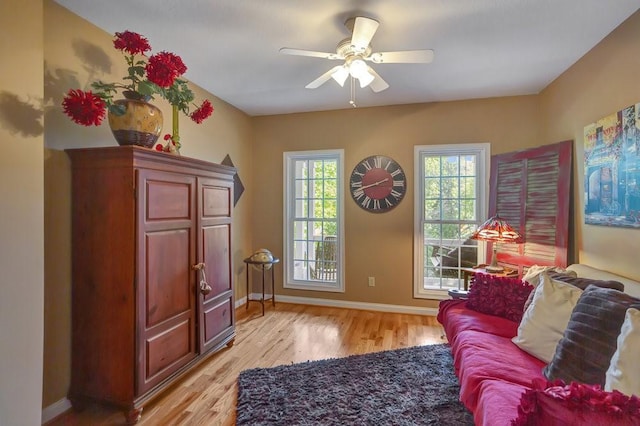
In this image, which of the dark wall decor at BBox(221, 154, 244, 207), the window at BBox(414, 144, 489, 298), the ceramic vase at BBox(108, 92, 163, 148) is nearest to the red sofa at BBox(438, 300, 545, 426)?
the window at BBox(414, 144, 489, 298)

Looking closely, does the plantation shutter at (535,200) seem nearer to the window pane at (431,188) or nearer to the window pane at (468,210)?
the window pane at (468,210)

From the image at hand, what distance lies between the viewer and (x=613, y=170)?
221 cm

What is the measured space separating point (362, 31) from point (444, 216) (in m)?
2.58

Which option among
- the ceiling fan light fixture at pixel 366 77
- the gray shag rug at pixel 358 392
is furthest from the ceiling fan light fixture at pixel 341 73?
the gray shag rug at pixel 358 392

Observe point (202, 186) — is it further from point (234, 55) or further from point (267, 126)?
point (267, 126)

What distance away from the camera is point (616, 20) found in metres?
2.11

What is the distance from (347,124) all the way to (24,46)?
3.13 meters

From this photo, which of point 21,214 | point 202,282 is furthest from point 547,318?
point 21,214

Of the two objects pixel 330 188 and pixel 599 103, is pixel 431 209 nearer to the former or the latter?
pixel 330 188

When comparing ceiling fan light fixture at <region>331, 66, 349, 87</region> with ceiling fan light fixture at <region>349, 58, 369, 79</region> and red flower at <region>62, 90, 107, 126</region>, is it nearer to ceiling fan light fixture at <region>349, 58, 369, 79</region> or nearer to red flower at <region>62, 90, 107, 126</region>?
ceiling fan light fixture at <region>349, 58, 369, 79</region>

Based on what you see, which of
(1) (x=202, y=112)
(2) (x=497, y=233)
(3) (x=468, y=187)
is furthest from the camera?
(3) (x=468, y=187)

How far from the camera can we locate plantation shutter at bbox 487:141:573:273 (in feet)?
9.27

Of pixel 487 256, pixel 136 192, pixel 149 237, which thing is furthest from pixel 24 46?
pixel 487 256

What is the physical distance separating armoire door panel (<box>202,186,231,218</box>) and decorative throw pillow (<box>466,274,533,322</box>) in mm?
2186
